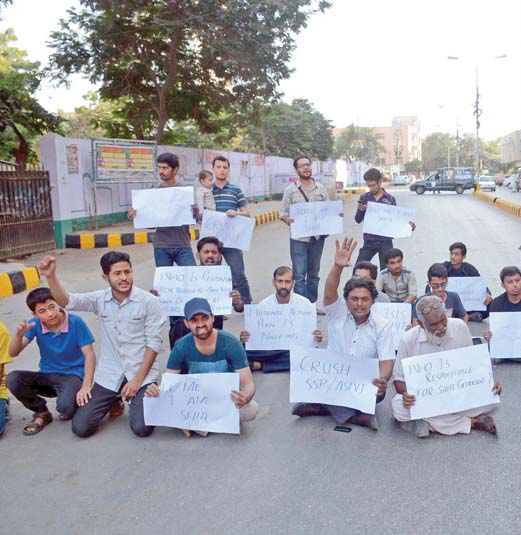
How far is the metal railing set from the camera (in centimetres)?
1206

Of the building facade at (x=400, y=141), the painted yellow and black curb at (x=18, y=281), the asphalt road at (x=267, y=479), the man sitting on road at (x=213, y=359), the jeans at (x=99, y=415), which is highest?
the building facade at (x=400, y=141)

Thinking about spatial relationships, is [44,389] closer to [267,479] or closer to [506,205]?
[267,479]

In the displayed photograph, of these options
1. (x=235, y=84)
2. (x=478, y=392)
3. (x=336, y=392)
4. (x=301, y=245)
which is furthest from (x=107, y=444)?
(x=235, y=84)

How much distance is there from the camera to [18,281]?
954cm

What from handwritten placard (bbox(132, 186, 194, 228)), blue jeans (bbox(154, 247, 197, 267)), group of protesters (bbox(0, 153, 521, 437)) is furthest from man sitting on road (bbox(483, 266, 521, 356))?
handwritten placard (bbox(132, 186, 194, 228))

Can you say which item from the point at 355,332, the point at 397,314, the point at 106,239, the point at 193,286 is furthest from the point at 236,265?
the point at 106,239

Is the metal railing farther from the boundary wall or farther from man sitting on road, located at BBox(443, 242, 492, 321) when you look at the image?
man sitting on road, located at BBox(443, 242, 492, 321)

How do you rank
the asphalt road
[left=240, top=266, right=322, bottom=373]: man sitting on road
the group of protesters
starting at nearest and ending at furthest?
the asphalt road → the group of protesters → [left=240, top=266, right=322, bottom=373]: man sitting on road

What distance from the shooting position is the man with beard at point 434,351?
12.7ft

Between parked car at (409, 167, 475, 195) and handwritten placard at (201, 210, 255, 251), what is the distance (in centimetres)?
3618

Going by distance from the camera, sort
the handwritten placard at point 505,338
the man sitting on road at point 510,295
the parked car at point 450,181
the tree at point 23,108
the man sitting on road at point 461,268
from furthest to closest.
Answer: the parked car at point 450,181, the tree at point 23,108, the man sitting on road at point 461,268, the man sitting on road at point 510,295, the handwritten placard at point 505,338

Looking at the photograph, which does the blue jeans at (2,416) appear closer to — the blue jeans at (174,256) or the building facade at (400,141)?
the blue jeans at (174,256)

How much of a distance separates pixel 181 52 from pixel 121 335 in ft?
53.9

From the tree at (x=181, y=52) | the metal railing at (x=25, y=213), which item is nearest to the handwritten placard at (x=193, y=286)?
the metal railing at (x=25, y=213)
